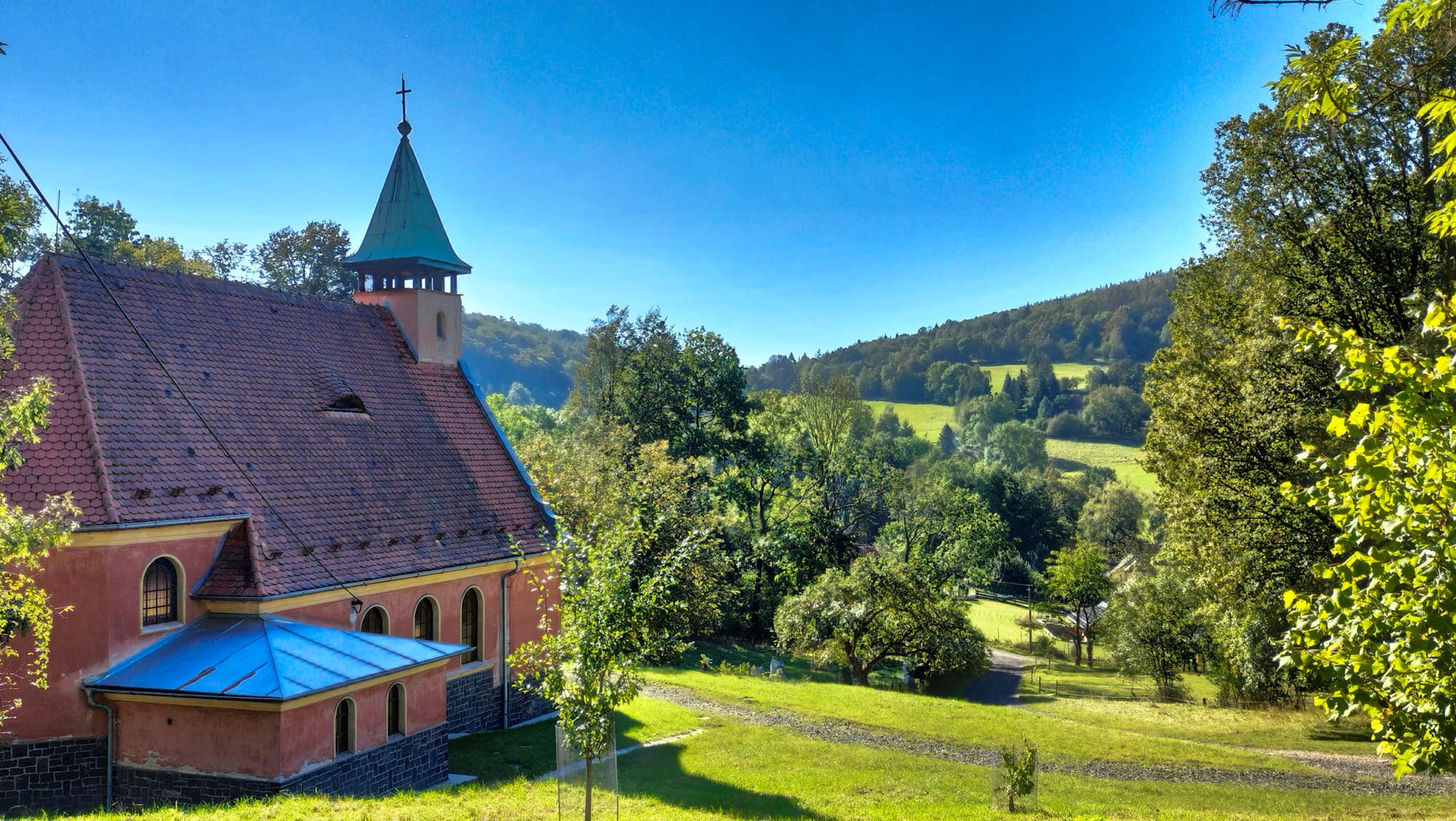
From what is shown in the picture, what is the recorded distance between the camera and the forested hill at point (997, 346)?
137 metres

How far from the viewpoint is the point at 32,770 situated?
47.2 ft

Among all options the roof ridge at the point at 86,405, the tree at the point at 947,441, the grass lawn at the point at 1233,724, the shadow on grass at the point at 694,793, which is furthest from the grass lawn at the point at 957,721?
the tree at the point at 947,441

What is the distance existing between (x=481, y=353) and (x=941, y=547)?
299 ft

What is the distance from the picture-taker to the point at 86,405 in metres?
15.7

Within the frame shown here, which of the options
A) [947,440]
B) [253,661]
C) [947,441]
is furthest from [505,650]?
[947,440]

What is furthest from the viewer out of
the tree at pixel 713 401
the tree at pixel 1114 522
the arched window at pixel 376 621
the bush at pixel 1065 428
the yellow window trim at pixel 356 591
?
the bush at pixel 1065 428

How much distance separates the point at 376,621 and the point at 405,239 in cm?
1143

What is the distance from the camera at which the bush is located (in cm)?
11606

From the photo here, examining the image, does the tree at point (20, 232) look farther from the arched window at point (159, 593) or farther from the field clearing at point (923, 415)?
the field clearing at point (923, 415)

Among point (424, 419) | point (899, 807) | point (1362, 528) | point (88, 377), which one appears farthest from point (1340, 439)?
point (88, 377)

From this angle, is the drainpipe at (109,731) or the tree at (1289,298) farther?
the tree at (1289,298)

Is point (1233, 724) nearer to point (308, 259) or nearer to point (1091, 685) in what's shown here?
point (1091, 685)

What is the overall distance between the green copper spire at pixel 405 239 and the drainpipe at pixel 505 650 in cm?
904

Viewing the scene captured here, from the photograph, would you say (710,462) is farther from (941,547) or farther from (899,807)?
(899,807)
